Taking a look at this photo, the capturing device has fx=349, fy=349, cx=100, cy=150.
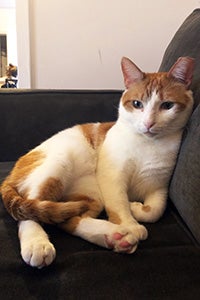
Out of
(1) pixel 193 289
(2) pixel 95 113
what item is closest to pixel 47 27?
(2) pixel 95 113

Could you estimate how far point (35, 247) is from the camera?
71cm

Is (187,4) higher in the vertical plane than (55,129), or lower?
higher

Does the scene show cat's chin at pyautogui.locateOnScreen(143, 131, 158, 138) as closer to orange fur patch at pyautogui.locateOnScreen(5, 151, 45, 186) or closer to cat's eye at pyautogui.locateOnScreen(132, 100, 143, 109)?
cat's eye at pyautogui.locateOnScreen(132, 100, 143, 109)

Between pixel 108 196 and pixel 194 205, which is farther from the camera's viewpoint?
pixel 108 196

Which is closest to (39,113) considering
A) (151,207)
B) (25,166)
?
(25,166)

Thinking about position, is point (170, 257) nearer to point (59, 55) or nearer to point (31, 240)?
point (31, 240)

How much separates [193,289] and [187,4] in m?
1.55

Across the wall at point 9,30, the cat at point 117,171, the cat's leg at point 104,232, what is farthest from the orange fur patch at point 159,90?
the wall at point 9,30

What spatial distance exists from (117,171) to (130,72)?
0.31 m

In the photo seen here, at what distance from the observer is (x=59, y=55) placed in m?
1.86

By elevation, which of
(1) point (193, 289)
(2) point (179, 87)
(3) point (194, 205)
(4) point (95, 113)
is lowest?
(1) point (193, 289)

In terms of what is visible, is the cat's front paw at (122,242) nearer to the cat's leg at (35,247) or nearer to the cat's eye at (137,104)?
the cat's leg at (35,247)

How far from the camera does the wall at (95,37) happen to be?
1.80 meters

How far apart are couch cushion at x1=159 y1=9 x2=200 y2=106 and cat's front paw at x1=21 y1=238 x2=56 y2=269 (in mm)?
575
